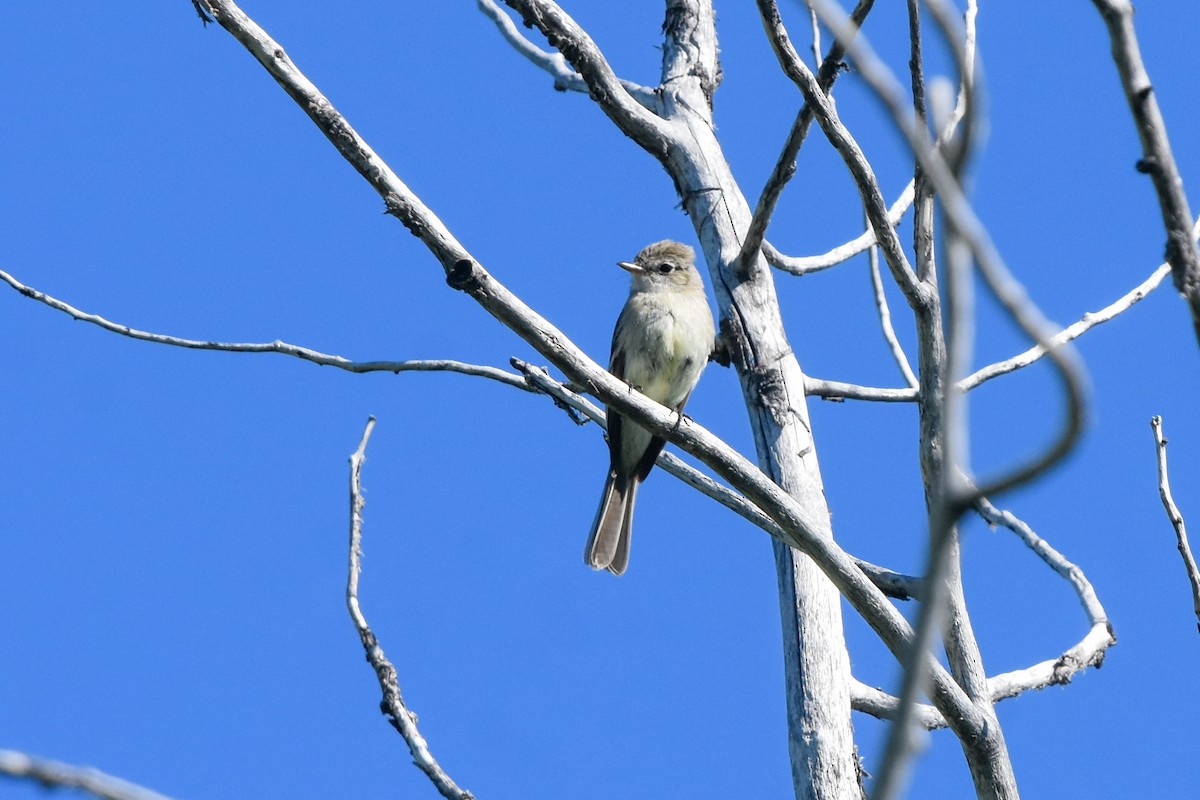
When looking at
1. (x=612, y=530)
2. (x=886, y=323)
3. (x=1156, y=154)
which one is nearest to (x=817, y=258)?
(x=886, y=323)

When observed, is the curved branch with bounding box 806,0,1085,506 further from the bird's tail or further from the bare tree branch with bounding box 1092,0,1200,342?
the bird's tail

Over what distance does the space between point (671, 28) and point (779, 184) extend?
240 cm

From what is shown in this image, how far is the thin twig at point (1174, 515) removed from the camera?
3.58 m

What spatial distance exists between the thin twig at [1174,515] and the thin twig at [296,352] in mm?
2521

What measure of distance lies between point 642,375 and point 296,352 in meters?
3.10

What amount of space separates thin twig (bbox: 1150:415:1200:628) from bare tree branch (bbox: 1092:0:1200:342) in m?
1.79

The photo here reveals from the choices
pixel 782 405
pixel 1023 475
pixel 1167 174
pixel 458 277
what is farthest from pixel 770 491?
pixel 1023 475

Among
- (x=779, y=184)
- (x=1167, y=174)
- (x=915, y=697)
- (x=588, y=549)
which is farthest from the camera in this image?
(x=588, y=549)

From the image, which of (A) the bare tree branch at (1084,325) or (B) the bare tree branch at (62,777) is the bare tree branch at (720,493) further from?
(B) the bare tree branch at (62,777)

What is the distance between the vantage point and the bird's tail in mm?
8102

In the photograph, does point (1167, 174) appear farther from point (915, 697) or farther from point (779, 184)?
point (779, 184)

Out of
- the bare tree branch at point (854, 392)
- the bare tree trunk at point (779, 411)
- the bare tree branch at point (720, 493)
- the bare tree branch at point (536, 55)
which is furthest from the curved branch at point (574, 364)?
the bare tree branch at point (536, 55)

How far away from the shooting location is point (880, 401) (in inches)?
242

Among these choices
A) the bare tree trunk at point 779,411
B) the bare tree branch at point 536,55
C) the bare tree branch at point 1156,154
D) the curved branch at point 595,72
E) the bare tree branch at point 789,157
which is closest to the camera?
the bare tree branch at point 1156,154
